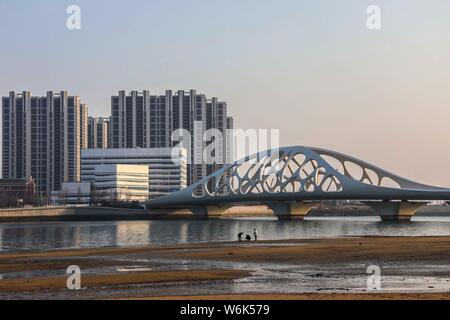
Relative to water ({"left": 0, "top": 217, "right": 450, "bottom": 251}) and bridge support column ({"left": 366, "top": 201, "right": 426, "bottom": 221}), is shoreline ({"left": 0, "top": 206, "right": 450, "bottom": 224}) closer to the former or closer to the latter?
bridge support column ({"left": 366, "top": 201, "right": 426, "bottom": 221})

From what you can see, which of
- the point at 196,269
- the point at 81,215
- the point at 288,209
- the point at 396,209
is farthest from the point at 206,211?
the point at 196,269

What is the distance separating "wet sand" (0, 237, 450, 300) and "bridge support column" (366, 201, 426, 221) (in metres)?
103

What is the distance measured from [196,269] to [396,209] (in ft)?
403

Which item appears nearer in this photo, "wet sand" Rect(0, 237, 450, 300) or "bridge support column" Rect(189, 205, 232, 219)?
"wet sand" Rect(0, 237, 450, 300)

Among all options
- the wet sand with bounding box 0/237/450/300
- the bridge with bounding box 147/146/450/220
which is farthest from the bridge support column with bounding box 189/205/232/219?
the wet sand with bounding box 0/237/450/300

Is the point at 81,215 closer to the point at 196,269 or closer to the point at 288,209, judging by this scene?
the point at 288,209

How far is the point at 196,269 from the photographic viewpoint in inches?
1421

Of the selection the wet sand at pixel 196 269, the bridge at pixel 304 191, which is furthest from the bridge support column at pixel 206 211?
the wet sand at pixel 196 269

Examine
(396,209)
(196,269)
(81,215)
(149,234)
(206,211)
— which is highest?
(196,269)

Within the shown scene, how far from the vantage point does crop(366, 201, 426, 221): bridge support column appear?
15362 cm

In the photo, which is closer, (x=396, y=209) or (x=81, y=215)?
(x=396, y=209)
